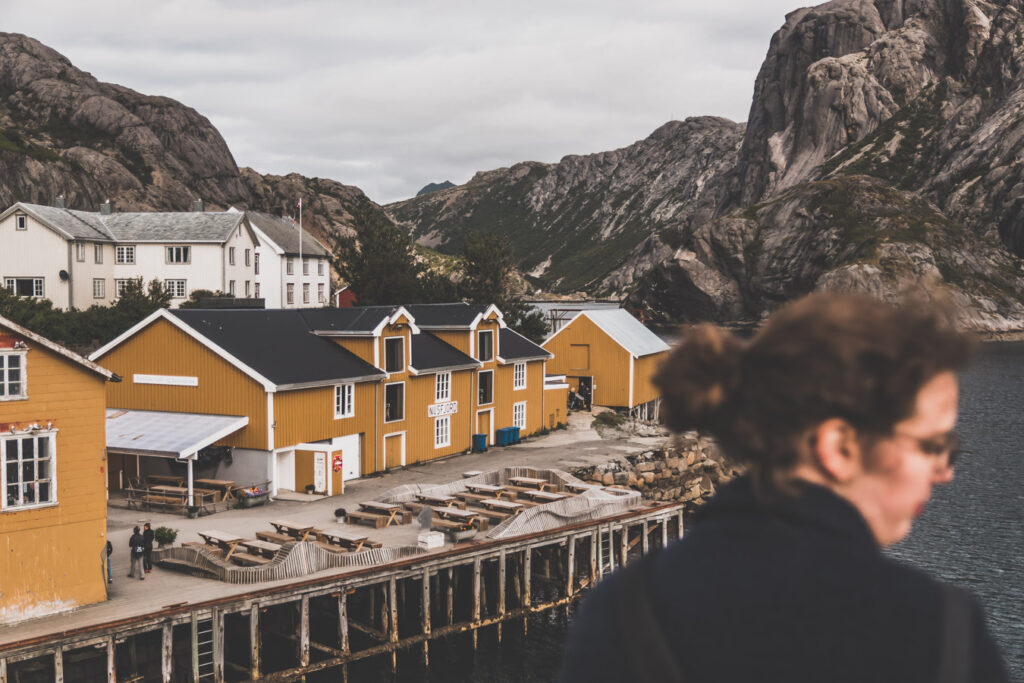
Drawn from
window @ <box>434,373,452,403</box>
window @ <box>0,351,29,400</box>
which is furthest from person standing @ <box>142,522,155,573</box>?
window @ <box>434,373,452,403</box>

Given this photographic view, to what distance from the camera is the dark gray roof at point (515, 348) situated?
5644 centimetres

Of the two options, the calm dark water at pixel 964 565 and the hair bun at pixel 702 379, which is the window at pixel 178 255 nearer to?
the calm dark water at pixel 964 565

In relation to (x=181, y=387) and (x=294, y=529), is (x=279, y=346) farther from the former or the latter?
(x=294, y=529)

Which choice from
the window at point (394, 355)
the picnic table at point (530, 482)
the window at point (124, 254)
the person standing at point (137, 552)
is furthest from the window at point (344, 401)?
the window at point (124, 254)

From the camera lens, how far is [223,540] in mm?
29344

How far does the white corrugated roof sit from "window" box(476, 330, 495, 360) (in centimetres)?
1511

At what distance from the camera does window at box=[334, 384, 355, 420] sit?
4306 centimetres

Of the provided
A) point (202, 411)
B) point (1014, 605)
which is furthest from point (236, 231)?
point (1014, 605)

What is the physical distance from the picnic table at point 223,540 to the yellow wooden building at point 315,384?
29.2ft

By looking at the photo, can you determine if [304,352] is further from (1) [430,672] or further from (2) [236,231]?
(2) [236,231]

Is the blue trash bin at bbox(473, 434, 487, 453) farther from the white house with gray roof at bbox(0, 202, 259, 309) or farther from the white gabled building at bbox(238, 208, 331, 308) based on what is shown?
the white gabled building at bbox(238, 208, 331, 308)

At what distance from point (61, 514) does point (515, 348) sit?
35.1 metres

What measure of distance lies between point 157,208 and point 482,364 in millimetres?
82494

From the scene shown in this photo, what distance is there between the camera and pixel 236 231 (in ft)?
276
